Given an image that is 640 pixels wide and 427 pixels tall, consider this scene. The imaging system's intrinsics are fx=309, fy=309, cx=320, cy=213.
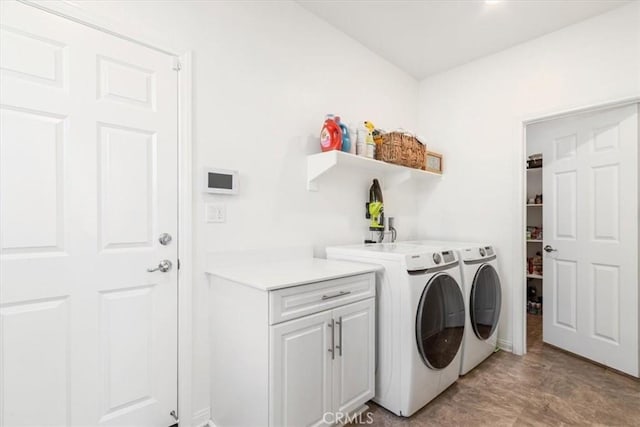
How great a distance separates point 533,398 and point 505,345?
2.58 ft

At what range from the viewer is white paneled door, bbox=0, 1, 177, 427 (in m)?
1.22

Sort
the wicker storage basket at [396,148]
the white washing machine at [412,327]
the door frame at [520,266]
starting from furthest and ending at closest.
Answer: the door frame at [520,266] < the wicker storage basket at [396,148] < the white washing machine at [412,327]

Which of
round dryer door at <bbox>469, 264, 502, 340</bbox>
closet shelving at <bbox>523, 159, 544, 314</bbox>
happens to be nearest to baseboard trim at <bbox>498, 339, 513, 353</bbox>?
round dryer door at <bbox>469, 264, 502, 340</bbox>

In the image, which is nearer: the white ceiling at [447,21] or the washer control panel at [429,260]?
the washer control panel at [429,260]

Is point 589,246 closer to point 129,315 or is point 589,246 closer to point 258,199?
point 258,199

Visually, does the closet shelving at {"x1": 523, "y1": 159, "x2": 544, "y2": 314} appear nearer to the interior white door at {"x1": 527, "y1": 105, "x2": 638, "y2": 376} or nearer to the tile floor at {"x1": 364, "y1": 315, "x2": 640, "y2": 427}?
the interior white door at {"x1": 527, "y1": 105, "x2": 638, "y2": 376}

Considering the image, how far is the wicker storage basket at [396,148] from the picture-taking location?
2.41 metres

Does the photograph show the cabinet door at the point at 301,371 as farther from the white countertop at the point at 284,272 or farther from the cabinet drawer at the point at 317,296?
the white countertop at the point at 284,272

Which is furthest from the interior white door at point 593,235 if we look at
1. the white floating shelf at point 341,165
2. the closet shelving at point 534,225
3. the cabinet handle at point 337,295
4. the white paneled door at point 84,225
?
the white paneled door at point 84,225

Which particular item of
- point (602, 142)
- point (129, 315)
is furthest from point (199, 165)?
point (602, 142)

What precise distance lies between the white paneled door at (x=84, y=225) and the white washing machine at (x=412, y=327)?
3.80ft

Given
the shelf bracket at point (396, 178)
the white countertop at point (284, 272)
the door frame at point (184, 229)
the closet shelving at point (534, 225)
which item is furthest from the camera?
the closet shelving at point (534, 225)

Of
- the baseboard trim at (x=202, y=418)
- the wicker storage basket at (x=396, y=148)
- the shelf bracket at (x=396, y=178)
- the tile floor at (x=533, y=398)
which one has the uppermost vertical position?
the wicker storage basket at (x=396, y=148)

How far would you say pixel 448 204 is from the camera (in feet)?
10.2
